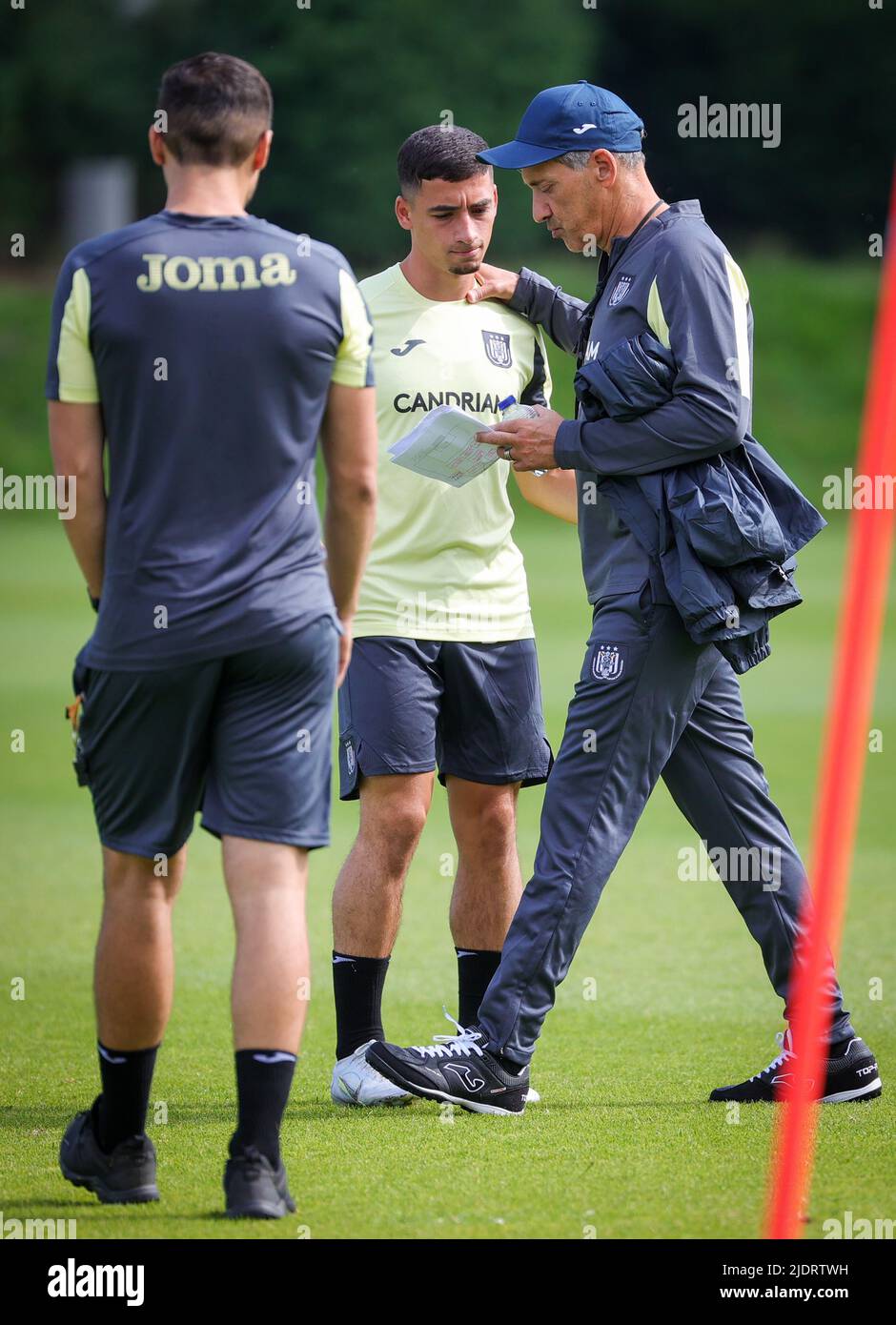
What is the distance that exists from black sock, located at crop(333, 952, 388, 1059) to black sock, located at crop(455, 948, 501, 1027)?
30cm

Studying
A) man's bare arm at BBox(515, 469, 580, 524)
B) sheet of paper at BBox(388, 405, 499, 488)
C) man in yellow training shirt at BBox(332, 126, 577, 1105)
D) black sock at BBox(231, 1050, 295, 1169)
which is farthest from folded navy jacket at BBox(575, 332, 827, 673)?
black sock at BBox(231, 1050, 295, 1169)

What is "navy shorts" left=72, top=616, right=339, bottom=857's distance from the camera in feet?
12.0

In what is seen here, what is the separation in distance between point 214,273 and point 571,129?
1414 millimetres

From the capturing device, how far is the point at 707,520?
4371 mm

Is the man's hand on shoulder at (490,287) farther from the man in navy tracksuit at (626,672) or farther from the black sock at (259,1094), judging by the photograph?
the black sock at (259,1094)

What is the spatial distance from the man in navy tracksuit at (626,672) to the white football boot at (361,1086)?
0.20 ft

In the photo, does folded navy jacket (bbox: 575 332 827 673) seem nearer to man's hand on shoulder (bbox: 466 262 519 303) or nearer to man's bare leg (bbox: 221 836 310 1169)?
man's hand on shoulder (bbox: 466 262 519 303)

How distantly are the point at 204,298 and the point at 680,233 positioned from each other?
55.3 inches

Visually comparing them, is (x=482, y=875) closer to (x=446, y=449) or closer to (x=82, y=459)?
(x=446, y=449)

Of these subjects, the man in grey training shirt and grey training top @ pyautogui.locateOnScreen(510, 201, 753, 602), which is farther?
grey training top @ pyautogui.locateOnScreen(510, 201, 753, 602)

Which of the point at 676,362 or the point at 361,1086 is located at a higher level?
the point at 676,362

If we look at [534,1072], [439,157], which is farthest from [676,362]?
[534,1072]

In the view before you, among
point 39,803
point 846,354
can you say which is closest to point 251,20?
point 846,354

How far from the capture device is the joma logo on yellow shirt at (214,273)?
3500 millimetres
